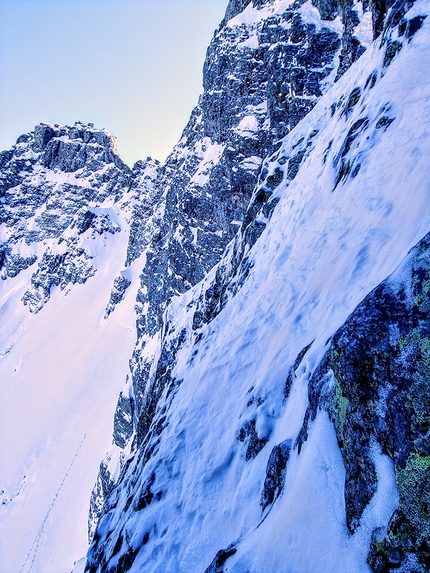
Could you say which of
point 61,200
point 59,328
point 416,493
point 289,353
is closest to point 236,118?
point 289,353

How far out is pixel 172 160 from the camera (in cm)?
5934

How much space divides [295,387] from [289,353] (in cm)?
142

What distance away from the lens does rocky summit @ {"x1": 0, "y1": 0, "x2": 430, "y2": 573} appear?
3301mm

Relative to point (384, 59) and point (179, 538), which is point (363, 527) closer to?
point (179, 538)

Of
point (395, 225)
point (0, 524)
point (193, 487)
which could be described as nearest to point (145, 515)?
point (193, 487)

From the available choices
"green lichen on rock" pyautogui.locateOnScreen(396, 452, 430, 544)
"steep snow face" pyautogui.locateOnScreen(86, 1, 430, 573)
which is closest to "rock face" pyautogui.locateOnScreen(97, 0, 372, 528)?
"steep snow face" pyautogui.locateOnScreen(86, 1, 430, 573)

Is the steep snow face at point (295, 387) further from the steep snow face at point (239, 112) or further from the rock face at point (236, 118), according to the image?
the steep snow face at point (239, 112)

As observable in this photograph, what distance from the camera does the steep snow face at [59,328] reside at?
114 feet

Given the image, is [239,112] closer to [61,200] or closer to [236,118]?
[236,118]

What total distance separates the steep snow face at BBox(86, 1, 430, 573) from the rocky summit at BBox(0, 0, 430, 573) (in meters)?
0.04

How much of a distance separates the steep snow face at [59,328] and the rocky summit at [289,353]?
1.91ft

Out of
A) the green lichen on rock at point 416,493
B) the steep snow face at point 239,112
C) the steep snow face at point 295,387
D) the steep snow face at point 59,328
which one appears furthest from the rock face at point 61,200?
the green lichen on rock at point 416,493

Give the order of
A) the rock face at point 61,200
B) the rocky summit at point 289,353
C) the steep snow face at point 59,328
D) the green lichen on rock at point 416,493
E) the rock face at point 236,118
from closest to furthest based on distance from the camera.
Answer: the green lichen on rock at point 416,493
the rocky summit at point 289,353
the rock face at point 236,118
the steep snow face at point 59,328
the rock face at point 61,200

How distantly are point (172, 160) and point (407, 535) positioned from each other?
2462 inches
